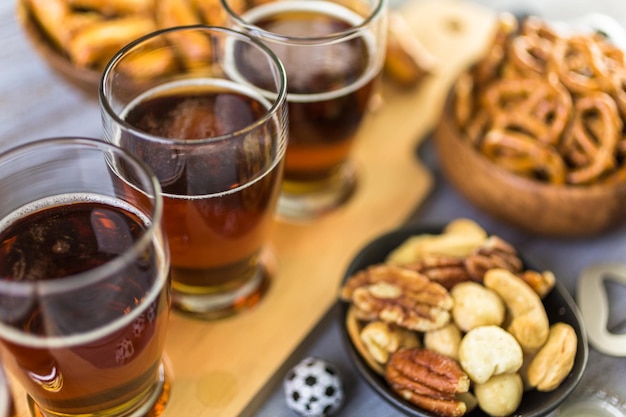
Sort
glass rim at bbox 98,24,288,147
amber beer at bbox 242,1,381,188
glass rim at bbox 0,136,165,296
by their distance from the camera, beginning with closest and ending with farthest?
glass rim at bbox 0,136,165,296, glass rim at bbox 98,24,288,147, amber beer at bbox 242,1,381,188

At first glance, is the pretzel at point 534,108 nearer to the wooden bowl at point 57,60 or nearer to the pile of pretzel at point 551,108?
the pile of pretzel at point 551,108

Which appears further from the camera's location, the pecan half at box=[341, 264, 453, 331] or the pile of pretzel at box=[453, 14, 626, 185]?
the pile of pretzel at box=[453, 14, 626, 185]

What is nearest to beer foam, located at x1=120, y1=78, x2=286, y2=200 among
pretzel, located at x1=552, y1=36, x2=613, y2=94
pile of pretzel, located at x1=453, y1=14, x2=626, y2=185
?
pile of pretzel, located at x1=453, y1=14, x2=626, y2=185

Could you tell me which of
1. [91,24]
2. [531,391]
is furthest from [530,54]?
[91,24]

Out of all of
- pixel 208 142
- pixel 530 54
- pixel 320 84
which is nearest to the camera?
pixel 208 142

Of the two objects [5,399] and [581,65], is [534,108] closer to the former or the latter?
[581,65]

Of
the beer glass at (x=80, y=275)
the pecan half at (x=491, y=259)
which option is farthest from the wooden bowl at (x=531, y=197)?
the beer glass at (x=80, y=275)

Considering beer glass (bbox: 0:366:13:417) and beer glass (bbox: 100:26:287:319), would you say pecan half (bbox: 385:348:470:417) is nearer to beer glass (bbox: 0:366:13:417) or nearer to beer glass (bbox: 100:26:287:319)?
beer glass (bbox: 100:26:287:319)
